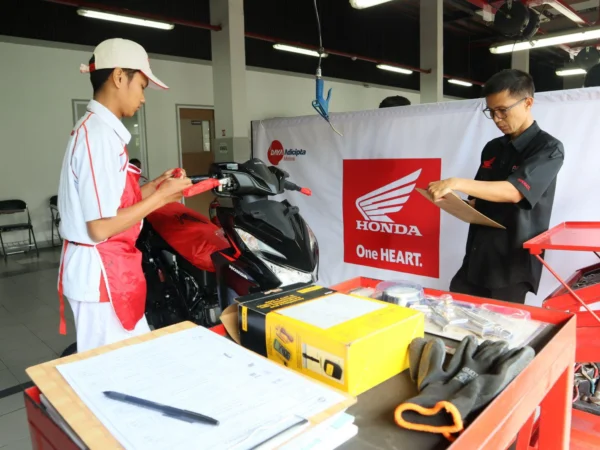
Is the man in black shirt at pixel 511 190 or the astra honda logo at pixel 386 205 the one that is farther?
the astra honda logo at pixel 386 205

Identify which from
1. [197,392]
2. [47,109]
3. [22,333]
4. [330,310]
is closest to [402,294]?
[330,310]

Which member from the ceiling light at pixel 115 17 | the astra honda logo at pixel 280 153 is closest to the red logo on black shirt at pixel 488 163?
the astra honda logo at pixel 280 153

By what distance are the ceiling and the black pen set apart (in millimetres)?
5676

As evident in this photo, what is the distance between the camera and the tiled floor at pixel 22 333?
2236 millimetres

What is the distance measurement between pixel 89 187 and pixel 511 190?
1494mm

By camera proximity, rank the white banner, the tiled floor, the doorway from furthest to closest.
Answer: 1. the doorway
2. the white banner
3. the tiled floor

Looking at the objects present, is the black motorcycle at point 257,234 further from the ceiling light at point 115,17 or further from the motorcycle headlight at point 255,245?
the ceiling light at point 115,17

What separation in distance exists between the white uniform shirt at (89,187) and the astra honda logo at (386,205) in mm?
2059

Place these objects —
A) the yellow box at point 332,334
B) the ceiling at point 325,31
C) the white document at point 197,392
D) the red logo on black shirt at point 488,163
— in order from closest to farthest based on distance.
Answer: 1. the white document at point 197,392
2. the yellow box at point 332,334
3. the red logo on black shirt at point 488,163
4. the ceiling at point 325,31

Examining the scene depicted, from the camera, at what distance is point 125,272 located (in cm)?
163

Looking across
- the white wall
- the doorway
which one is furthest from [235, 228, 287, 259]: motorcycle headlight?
the doorway

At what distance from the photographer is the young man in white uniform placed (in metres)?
1.46

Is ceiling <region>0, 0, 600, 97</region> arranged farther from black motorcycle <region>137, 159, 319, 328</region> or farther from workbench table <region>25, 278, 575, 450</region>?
workbench table <region>25, 278, 575, 450</region>

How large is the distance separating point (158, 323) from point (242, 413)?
2101 millimetres
